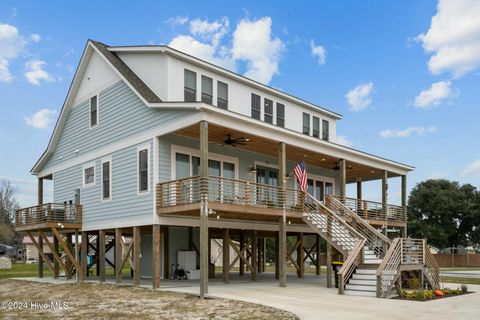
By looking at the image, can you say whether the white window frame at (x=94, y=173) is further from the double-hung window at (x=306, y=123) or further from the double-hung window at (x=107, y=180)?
the double-hung window at (x=306, y=123)

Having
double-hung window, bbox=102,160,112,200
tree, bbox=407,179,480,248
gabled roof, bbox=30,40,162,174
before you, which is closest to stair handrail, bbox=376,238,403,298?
gabled roof, bbox=30,40,162,174

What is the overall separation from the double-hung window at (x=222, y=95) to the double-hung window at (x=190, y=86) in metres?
1.46

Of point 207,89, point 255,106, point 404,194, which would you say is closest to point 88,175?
point 207,89

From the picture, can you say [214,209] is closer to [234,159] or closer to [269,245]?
[234,159]

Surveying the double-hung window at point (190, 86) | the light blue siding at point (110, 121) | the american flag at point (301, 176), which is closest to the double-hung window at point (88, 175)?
the light blue siding at point (110, 121)

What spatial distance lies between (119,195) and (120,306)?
26.0ft

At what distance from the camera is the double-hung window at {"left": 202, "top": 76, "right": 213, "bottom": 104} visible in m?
23.7

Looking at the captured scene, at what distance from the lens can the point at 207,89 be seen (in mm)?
23875

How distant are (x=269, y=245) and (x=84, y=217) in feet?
104

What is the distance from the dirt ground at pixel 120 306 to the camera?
46.0ft

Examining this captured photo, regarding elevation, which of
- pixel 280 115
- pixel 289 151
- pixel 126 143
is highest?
pixel 280 115

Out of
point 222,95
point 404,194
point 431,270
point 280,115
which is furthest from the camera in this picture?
point 404,194

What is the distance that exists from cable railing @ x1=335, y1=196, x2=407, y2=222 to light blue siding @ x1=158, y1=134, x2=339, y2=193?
3.30 m

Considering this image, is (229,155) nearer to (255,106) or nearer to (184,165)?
(184,165)
